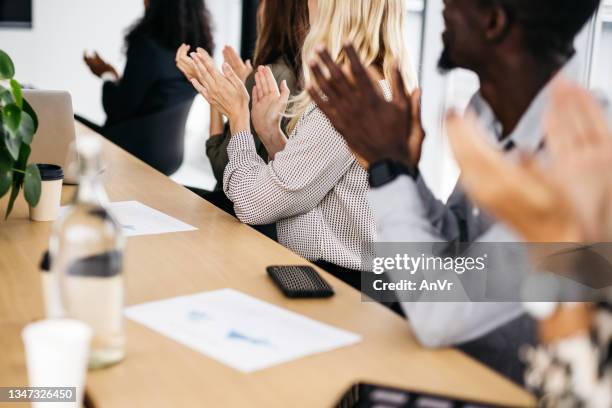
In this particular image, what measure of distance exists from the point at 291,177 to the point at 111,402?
0.89 metres

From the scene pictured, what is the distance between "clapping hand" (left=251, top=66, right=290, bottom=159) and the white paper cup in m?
1.23

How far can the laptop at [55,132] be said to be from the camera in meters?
2.05

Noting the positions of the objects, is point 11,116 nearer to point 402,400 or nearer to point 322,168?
point 322,168

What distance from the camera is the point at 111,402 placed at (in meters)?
0.91

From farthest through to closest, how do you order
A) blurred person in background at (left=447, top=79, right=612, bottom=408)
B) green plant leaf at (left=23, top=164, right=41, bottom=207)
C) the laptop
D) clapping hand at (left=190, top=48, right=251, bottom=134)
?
the laptop
clapping hand at (left=190, top=48, right=251, bottom=134)
green plant leaf at (left=23, top=164, right=41, bottom=207)
blurred person in background at (left=447, top=79, right=612, bottom=408)

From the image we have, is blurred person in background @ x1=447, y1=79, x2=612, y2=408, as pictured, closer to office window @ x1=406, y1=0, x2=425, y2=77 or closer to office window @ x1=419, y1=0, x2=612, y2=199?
office window @ x1=419, y1=0, x2=612, y2=199

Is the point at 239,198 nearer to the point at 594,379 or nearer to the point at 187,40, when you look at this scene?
the point at 594,379

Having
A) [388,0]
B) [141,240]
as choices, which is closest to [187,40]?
[388,0]

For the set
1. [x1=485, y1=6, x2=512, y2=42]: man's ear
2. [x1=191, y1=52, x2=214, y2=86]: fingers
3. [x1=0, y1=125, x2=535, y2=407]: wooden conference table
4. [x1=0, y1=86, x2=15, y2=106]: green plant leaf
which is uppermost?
[x1=485, y1=6, x2=512, y2=42]: man's ear

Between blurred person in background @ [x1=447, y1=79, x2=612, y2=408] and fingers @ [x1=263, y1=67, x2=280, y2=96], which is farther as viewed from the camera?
fingers @ [x1=263, y1=67, x2=280, y2=96]

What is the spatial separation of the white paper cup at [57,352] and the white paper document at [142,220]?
0.75 meters

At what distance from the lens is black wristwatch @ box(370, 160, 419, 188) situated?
44.8 inches

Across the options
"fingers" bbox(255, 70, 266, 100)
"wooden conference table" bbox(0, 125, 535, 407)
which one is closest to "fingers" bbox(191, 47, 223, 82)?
"fingers" bbox(255, 70, 266, 100)

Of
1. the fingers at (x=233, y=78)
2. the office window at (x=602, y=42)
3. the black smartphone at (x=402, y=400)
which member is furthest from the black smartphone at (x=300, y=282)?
the office window at (x=602, y=42)
